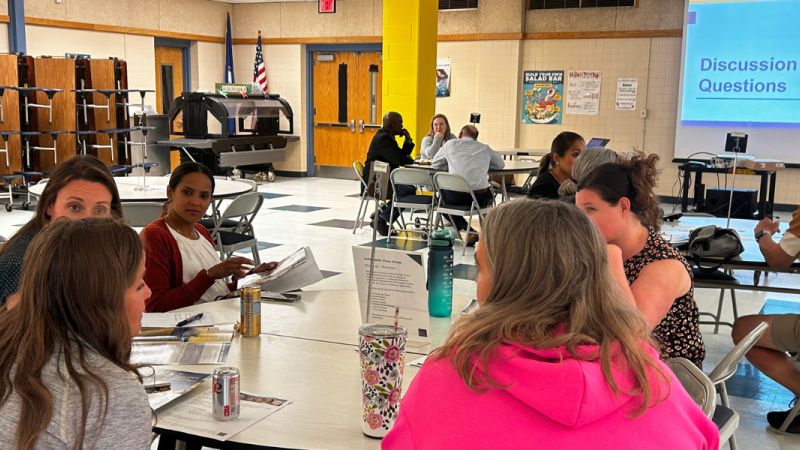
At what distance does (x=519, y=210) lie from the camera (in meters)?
1.25

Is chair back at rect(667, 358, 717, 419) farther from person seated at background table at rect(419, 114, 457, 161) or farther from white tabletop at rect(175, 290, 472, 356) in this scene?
person seated at background table at rect(419, 114, 457, 161)

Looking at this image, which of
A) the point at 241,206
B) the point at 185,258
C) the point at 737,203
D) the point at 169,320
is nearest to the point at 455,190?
the point at 241,206

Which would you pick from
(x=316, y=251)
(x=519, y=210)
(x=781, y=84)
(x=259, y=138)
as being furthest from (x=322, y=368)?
(x=259, y=138)

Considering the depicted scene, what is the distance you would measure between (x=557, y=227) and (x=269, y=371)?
999 mm

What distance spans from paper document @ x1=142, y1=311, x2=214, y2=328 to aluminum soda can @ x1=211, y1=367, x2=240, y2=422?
0.72 meters

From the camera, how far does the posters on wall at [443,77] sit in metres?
11.7

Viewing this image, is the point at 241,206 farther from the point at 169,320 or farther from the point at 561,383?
the point at 561,383

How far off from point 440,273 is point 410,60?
701 centimetres

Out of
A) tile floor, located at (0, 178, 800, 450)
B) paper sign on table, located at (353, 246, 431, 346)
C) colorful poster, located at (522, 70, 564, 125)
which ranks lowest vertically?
tile floor, located at (0, 178, 800, 450)

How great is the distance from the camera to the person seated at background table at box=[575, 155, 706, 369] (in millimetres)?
2246

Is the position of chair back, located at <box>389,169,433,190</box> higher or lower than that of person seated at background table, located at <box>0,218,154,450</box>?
lower

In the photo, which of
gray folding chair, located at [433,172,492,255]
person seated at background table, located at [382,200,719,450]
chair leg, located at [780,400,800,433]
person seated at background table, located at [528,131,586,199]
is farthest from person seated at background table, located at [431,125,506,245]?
person seated at background table, located at [382,200,719,450]

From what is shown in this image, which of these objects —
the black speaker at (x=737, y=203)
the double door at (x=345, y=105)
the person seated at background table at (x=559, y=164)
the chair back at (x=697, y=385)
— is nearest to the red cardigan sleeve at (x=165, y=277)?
the chair back at (x=697, y=385)

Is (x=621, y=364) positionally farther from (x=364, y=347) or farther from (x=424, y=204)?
(x=424, y=204)
